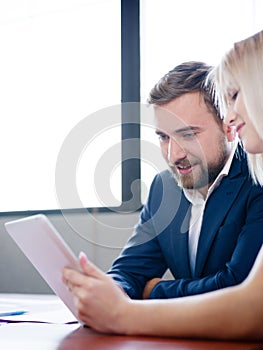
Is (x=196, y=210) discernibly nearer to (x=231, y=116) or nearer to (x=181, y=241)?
(x=181, y=241)

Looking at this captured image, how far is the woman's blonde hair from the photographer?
1278 millimetres

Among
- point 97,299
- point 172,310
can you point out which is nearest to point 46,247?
point 97,299

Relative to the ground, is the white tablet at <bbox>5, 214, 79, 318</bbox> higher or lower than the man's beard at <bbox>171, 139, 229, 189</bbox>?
lower

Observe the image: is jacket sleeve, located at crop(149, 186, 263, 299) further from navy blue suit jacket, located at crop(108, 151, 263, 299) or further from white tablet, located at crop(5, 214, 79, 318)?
white tablet, located at crop(5, 214, 79, 318)

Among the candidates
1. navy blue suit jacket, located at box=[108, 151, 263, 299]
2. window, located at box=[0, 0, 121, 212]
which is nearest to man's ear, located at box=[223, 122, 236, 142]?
navy blue suit jacket, located at box=[108, 151, 263, 299]

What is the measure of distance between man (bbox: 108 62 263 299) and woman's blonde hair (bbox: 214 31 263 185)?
0.39 m

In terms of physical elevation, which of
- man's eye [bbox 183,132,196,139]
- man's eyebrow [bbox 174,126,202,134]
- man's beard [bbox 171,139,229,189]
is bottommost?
man's beard [bbox 171,139,229,189]

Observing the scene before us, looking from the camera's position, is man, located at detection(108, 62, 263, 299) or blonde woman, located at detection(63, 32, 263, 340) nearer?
blonde woman, located at detection(63, 32, 263, 340)

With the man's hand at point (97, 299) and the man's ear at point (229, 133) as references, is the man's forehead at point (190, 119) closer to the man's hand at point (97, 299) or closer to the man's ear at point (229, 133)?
the man's ear at point (229, 133)

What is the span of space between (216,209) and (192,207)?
17 centimetres

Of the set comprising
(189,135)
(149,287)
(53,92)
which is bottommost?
(149,287)

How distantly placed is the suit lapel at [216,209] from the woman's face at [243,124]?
1.07 feet

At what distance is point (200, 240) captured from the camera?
1.69m

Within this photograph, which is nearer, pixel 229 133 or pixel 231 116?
pixel 231 116
